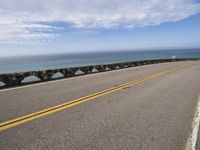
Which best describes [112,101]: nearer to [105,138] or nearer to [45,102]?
[45,102]

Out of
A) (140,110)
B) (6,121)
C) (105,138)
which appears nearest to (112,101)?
(140,110)

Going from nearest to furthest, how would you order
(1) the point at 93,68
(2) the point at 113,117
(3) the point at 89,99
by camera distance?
(2) the point at 113,117
(3) the point at 89,99
(1) the point at 93,68

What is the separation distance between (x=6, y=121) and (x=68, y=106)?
182 centimetres

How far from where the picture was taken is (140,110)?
5.68 metres

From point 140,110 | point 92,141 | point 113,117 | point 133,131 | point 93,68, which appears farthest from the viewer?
point 93,68

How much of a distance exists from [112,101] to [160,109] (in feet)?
5.36

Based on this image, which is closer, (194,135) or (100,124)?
(194,135)

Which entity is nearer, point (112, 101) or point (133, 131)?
point (133, 131)

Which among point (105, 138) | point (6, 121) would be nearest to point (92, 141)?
point (105, 138)

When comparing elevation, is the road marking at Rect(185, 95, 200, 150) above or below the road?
A: below

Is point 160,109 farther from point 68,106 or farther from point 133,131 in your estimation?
point 68,106

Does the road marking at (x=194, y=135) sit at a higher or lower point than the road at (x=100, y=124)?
lower

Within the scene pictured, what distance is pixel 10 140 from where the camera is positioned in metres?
3.73

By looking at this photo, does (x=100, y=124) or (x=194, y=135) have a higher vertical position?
(x=100, y=124)
